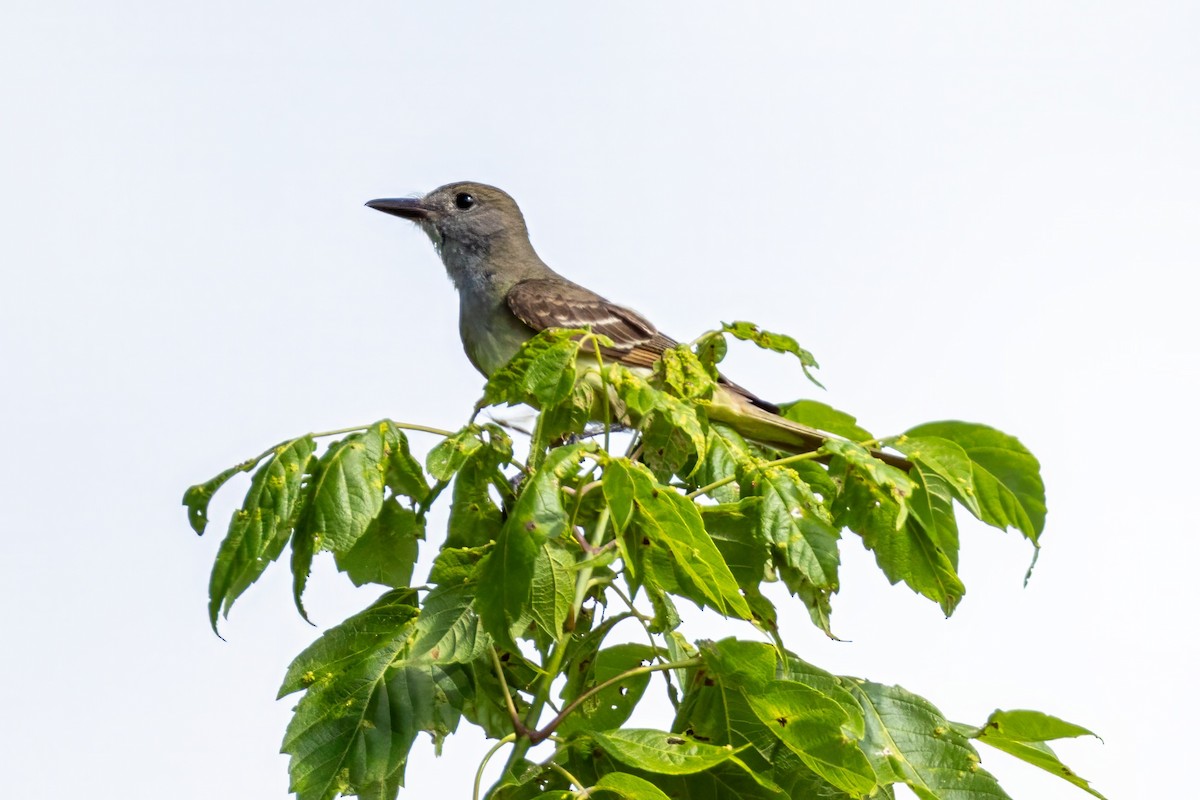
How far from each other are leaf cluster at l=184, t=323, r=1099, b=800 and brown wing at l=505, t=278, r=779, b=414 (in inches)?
163

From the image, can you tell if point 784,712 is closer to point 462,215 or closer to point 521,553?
point 521,553

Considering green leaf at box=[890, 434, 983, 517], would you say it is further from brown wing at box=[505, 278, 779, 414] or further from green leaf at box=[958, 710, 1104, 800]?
brown wing at box=[505, 278, 779, 414]

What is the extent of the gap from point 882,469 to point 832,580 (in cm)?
37

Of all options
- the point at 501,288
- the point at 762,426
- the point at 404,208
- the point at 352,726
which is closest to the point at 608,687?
the point at 352,726

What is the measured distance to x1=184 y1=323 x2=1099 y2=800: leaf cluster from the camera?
11.1 feet

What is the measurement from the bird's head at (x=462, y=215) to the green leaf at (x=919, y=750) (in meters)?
6.20

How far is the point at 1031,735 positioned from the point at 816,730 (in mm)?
744

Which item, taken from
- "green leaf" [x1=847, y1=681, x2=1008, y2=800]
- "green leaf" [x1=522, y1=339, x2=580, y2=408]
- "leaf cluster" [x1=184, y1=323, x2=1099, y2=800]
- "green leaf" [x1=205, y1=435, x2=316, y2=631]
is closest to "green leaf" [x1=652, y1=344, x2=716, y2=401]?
"leaf cluster" [x1=184, y1=323, x2=1099, y2=800]

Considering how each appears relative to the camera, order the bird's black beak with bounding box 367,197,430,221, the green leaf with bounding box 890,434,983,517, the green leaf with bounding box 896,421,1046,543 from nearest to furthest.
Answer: the green leaf with bounding box 890,434,983,517, the green leaf with bounding box 896,421,1046,543, the bird's black beak with bounding box 367,197,430,221

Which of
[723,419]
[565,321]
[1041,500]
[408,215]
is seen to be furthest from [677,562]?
[408,215]

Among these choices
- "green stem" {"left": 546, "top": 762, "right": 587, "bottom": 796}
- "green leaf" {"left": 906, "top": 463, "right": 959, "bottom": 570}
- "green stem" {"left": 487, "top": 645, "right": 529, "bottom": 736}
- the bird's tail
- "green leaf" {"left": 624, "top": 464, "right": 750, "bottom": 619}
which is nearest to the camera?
"green leaf" {"left": 624, "top": 464, "right": 750, "bottom": 619}

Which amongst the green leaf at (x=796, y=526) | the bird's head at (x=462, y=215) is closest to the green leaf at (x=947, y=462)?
the green leaf at (x=796, y=526)

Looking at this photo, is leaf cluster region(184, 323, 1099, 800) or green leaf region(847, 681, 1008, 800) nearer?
leaf cluster region(184, 323, 1099, 800)

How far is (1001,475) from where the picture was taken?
435 cm
